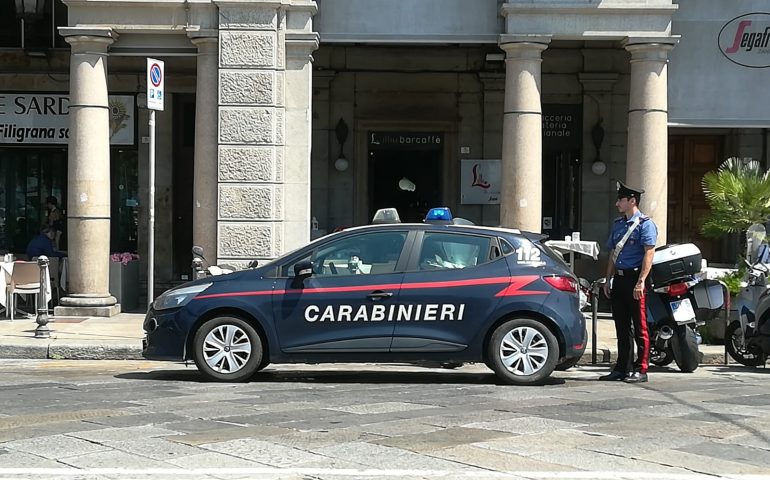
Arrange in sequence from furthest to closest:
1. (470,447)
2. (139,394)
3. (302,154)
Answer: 1. (302,154)
2. (139,394)
3. (470,447)

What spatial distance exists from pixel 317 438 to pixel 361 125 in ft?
42.9

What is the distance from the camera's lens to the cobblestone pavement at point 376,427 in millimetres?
6309

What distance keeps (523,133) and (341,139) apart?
16.0ft

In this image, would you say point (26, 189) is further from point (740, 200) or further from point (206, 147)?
point (740, 200)

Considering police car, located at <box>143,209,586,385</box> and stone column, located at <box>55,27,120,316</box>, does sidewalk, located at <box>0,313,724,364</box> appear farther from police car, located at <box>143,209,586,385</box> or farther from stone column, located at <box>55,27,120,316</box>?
police car, located at <box>143,209,586,385</box>

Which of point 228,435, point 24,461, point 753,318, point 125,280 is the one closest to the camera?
point 24,461

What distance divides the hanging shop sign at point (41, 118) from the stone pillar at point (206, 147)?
13.6 feet

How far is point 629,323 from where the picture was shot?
34.8 ft

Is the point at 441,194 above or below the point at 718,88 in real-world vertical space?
below

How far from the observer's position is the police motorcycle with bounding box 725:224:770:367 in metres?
11.4

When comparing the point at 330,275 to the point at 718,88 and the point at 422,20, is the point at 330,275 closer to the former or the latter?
the point at 422,20

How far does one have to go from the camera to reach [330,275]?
1024 centimetres

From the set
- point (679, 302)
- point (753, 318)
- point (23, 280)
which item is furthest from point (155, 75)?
point (753, 318)

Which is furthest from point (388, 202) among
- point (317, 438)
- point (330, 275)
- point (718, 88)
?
point (317, 438)
